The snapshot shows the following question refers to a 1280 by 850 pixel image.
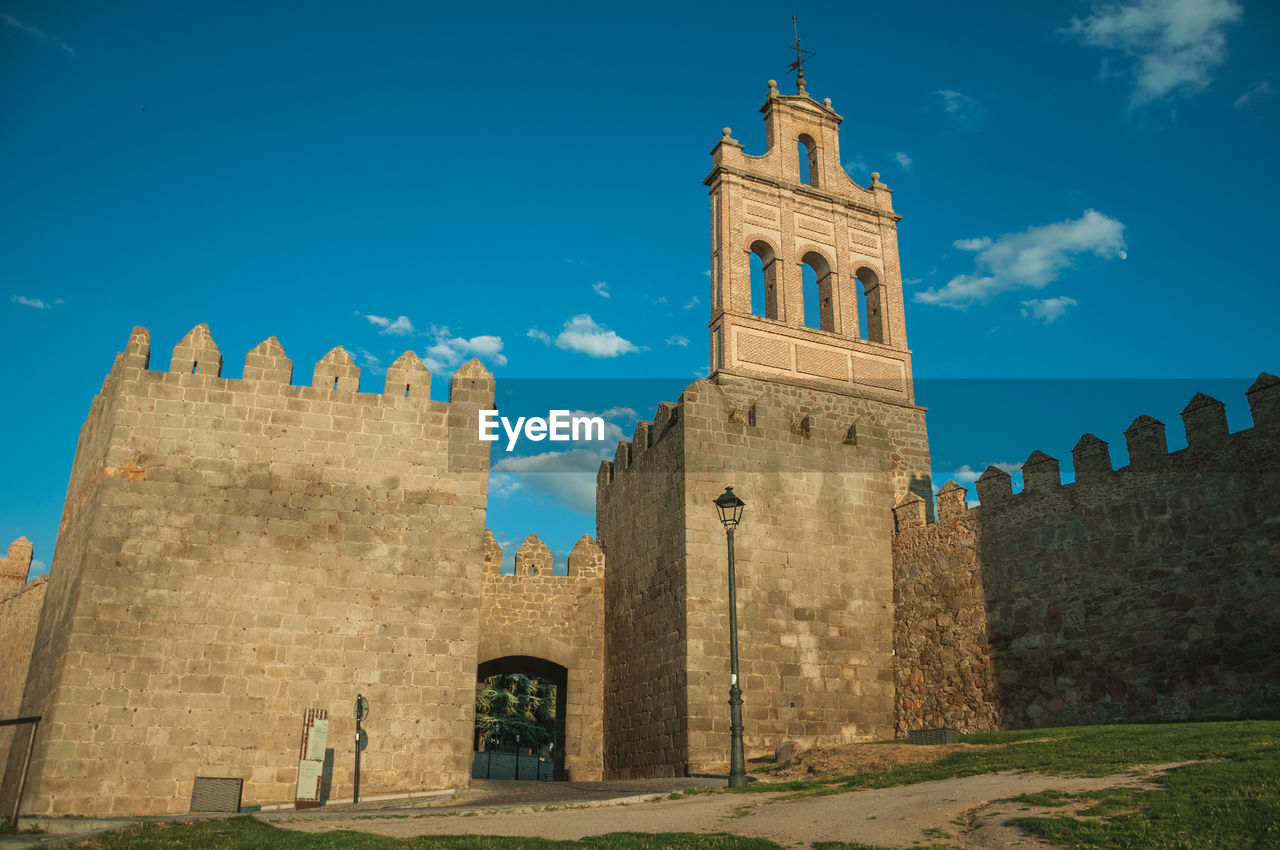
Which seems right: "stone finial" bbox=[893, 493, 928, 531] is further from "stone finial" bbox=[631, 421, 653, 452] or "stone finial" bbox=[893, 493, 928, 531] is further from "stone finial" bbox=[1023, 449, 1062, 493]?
"stone finial" bbox=[631, 421, 653, 452]

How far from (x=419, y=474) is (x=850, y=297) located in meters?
12.6

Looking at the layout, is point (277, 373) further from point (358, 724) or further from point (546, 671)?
point (546, 671)

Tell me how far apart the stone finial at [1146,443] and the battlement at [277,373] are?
9.75 meters

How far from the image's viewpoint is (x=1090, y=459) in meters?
14.6

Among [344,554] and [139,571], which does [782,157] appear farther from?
[139,571]

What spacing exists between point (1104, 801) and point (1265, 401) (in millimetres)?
7183

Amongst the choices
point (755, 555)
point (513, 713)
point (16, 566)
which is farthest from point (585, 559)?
point (513, 713)

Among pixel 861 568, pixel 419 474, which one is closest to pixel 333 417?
pixel 419 474

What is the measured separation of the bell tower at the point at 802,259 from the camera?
21859mm

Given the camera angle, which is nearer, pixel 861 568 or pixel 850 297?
pixel 861 568

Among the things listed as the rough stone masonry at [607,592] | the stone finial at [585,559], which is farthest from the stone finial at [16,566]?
the stone finial at [585,559]

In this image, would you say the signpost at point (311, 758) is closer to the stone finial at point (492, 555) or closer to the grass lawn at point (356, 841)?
the grass lawn at point (356, 841)

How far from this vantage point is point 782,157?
24312mm

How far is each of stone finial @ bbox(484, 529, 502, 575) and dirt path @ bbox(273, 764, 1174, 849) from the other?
800cm
